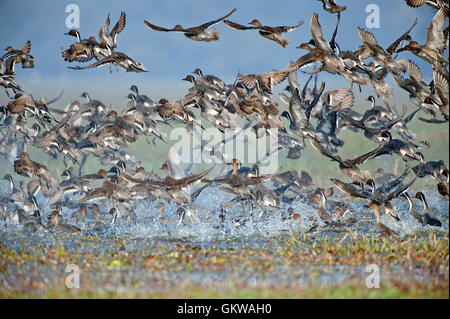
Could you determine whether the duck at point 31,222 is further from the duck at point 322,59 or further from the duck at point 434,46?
the duck at point 434,46

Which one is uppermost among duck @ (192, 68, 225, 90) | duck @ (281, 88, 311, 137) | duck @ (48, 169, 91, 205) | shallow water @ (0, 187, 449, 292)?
duck @ (192, 68, 225, 90)

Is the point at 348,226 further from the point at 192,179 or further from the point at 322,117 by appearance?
the point at 192,179

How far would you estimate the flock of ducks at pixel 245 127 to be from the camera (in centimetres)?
1045

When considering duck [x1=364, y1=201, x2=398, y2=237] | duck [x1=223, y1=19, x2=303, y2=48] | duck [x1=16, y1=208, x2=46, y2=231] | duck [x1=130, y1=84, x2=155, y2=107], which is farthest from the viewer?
duck [x1=130, y1=84, x2=155, y2=107]

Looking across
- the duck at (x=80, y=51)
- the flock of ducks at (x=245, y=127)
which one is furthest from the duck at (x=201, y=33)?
the duck at (x=80, y=51)

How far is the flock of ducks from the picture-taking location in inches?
411

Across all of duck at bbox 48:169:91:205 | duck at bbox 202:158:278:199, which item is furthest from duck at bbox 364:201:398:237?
duck at bbox 48:169:91:205

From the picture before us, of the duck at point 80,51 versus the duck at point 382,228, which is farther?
the duck at point 80,51

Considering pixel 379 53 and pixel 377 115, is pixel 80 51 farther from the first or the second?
pixel 377 115

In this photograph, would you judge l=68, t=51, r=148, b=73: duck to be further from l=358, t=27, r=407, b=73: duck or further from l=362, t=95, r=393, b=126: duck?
l=362, t=95, r=393, b=126: duck

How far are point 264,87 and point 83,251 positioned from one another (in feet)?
15.4

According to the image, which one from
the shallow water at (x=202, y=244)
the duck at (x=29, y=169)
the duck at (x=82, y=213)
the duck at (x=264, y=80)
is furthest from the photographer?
the duck at (x=29, y=169)

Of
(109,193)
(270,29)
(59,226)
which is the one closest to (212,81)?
(270,29)
